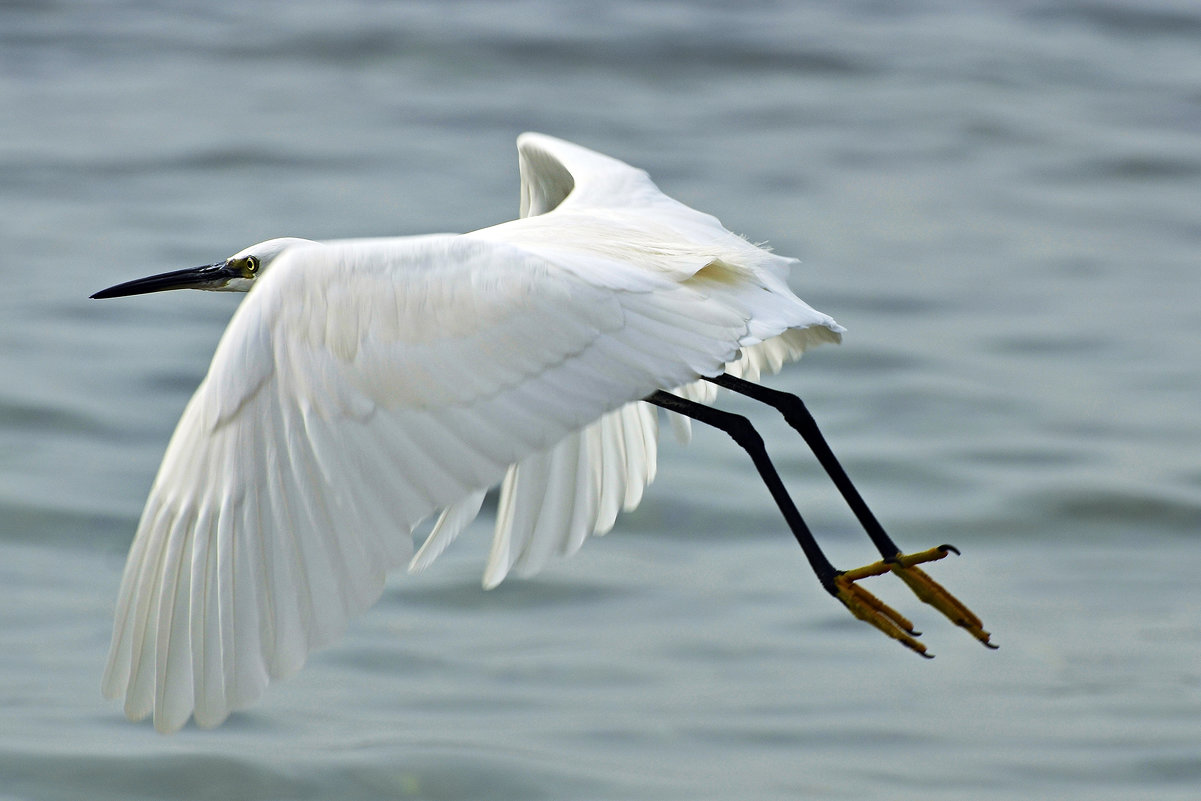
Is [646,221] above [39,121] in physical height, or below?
above

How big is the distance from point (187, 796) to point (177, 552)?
6.96ft

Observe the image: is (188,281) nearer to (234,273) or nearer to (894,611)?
(234,273)

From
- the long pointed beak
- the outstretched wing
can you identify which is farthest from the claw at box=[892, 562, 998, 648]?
the long pointed beak

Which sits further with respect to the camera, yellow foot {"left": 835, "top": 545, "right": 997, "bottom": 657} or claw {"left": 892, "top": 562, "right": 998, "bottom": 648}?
claw {"left": 892, "top": 562, "right": 998, "bottom": 648}

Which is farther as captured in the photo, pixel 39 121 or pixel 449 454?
pixel 39 121

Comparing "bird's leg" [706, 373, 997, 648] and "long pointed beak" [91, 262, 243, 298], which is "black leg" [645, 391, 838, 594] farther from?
"long pointed beak" [91, 262, 243, 298]

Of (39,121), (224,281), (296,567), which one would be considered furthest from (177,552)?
(39,121)

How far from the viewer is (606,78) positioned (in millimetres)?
13266

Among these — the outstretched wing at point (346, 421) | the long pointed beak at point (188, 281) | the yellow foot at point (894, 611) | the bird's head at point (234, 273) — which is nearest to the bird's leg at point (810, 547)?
the yellow foot at point (894, 611)

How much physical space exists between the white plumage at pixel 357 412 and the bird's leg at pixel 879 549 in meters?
0.54

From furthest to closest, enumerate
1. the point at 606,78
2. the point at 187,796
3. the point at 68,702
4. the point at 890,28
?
1. the point at 890,28
2. the point at 606,78
3. the point at 68,702
4. the point at 187,796

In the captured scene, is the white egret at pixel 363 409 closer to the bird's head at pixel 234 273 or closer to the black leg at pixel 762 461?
the black leg at pixel 762 461

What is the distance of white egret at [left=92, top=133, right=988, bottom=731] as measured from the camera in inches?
126

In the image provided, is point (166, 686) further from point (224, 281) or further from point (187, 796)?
point (187, 796)
